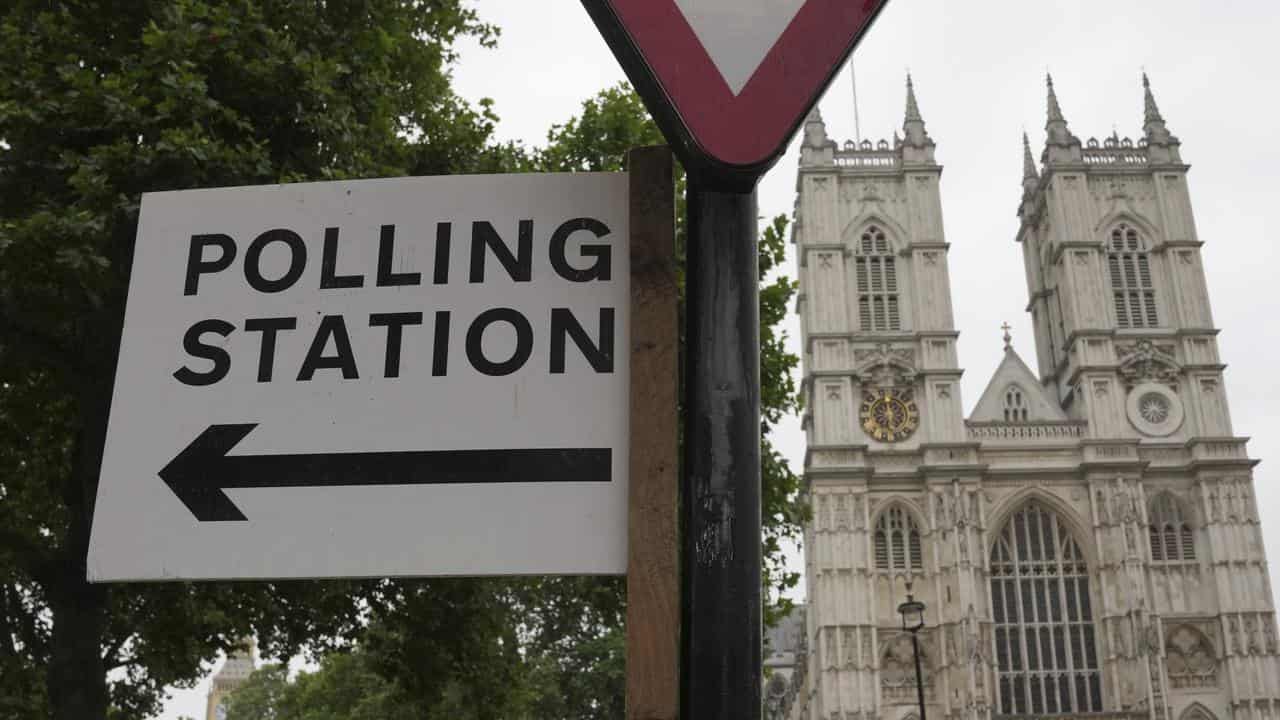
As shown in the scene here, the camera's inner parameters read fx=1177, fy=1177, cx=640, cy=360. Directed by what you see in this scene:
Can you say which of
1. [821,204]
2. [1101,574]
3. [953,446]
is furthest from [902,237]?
[1101,574]

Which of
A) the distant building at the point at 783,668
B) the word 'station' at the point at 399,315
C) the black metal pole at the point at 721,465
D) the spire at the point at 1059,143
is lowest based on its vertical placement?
the black metal pole at the point at 721,465

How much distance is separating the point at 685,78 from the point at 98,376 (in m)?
9.71

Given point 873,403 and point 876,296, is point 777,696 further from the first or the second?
point 876,296

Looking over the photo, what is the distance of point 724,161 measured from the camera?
4.03ft

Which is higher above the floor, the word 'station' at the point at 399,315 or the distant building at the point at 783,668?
the distant building at the point at 783,668

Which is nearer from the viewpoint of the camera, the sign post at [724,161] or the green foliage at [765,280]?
the sign post at [724,161]

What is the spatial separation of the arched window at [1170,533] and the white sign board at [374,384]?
5141 cm

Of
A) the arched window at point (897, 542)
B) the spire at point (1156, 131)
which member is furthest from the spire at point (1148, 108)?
the arched window at point (897, 542)

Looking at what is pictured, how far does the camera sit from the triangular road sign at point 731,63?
1235 millimetres

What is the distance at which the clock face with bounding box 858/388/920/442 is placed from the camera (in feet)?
164

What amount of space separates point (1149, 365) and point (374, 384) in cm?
5409

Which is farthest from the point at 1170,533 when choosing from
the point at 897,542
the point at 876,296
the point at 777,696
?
the point at 777,696

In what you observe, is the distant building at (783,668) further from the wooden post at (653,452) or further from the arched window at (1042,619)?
the wooden post at (653,452)

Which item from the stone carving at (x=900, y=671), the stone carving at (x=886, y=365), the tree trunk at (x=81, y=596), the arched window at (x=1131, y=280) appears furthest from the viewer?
the arched window at (x=1131, y=280)
